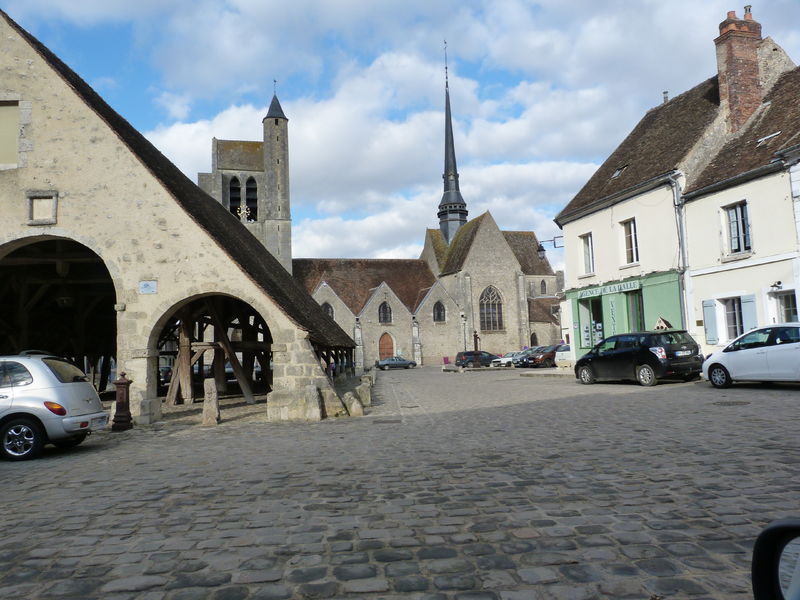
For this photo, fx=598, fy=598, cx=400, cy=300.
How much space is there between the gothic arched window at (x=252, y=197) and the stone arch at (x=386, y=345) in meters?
14.8

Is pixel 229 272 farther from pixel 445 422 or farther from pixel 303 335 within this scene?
pixel 445 422

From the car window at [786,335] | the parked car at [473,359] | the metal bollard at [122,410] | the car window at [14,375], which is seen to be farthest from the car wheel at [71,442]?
the parked car at [473,359]

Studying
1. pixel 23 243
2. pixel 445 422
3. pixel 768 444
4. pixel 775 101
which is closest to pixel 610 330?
pixel 775 101

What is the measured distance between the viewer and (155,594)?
3.26 meters

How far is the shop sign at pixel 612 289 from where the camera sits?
21.6m

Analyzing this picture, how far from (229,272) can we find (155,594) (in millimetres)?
10133

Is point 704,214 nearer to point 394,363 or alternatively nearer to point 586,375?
point 586,375

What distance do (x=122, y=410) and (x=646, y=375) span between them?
13286 millimetres

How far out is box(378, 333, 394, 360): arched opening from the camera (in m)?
52.2

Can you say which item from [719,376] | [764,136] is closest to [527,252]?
[764,136]

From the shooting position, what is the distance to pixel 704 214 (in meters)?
18.9

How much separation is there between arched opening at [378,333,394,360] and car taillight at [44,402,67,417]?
43794mm

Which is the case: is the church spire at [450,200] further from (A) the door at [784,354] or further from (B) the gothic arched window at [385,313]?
(A) the door at [784,354]

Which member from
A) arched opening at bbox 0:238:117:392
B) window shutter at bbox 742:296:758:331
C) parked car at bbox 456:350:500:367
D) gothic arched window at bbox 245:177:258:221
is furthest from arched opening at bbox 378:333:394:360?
window shutter at bbox 742:296:758:331
